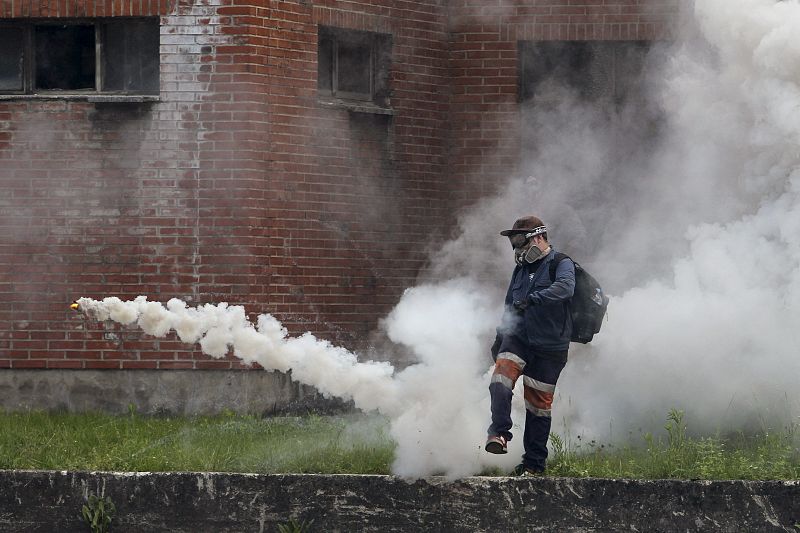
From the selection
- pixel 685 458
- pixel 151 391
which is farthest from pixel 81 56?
pixel 685 458

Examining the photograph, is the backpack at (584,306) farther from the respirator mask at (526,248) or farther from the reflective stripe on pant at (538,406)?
the reflective stripe on pant at (538,406)

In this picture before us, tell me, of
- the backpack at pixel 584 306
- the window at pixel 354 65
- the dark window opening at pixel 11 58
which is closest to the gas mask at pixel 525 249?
the backpack at pixel 584 306

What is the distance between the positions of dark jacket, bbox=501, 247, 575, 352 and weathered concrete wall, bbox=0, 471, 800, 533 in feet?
2.89

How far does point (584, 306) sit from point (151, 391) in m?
3.81

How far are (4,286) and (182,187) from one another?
1.66m

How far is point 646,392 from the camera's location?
960 centimetres

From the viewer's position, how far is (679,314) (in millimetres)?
9586

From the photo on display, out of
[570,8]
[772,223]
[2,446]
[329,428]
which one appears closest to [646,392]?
[772,223]

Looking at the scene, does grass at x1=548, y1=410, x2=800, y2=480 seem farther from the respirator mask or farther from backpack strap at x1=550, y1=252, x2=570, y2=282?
the respirator mask

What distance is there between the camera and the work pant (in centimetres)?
826

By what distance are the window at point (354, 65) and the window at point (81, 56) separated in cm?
142

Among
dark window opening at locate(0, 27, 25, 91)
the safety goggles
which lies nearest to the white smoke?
the safety goggles

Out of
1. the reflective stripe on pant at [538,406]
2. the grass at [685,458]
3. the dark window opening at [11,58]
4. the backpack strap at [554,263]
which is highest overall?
the dark window opening at [11,58]

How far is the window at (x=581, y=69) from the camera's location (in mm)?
11758
